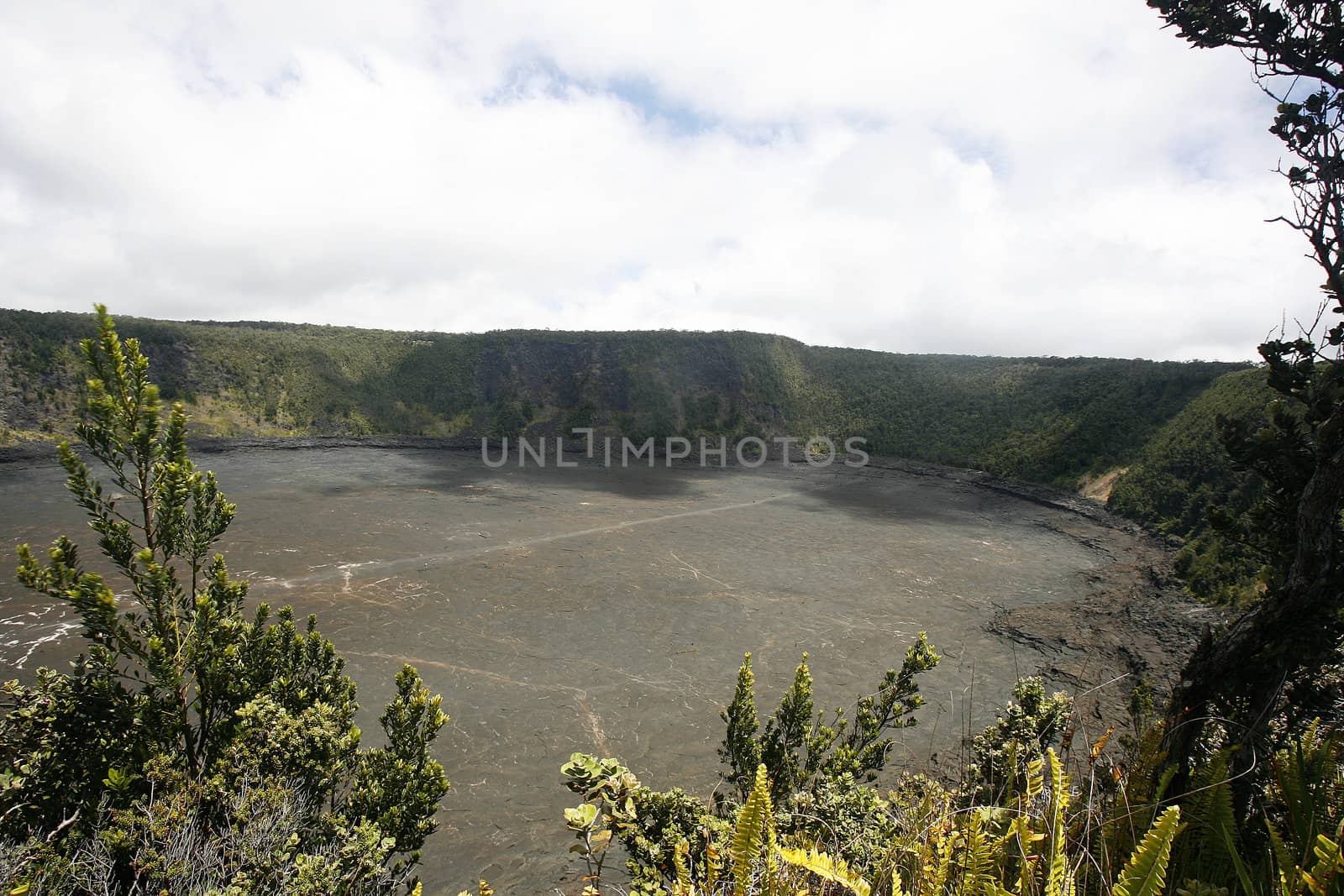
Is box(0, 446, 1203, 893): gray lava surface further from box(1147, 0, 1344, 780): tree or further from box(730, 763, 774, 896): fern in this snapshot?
box(730, 763, 774, 896): fern

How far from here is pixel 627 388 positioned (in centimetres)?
6500

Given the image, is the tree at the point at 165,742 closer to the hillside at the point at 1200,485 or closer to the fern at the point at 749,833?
the fern at the point at 749,833

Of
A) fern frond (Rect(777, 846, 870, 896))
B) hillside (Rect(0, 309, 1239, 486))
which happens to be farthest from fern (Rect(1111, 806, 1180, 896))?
hillside (Rect(0, 309, 1239, 486))

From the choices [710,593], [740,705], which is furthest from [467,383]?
[740,705]

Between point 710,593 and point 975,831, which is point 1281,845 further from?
point 710,593

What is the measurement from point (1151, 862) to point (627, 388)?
63.8 meters

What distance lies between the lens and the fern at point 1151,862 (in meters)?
1.85

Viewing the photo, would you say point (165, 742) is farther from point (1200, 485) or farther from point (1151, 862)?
point (1200, 485)

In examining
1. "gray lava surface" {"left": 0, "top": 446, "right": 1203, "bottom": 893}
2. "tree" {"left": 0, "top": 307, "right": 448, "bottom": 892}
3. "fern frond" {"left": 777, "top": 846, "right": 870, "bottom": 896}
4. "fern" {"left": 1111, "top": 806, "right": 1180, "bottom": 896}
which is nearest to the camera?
"fern" {"left": 1111, "top": 806, "right": 1180, "bottom": 896}

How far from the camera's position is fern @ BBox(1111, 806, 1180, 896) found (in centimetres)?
185

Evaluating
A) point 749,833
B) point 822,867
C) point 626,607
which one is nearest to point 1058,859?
point 822,867

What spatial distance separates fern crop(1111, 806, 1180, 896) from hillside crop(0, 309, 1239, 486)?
45.3m

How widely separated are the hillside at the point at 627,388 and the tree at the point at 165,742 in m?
44.6

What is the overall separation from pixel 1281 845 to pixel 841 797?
373cm
